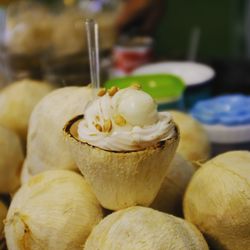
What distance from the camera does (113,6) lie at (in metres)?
2.12

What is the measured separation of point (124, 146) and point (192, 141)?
0.90ft

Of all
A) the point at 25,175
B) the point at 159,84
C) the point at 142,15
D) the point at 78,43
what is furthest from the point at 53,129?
the point at 142,15

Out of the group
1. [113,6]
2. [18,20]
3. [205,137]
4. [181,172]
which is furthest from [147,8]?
[181,172]

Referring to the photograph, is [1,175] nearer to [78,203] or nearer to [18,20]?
[78,203]

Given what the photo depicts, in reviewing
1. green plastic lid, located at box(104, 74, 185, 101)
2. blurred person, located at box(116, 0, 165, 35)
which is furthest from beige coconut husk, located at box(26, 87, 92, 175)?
blurred person, located at box(116, 0, 165, 35)

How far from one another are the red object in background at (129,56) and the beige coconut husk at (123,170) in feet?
3.65

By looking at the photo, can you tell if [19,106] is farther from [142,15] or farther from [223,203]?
[142,15]

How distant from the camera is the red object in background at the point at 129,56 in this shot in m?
1.70

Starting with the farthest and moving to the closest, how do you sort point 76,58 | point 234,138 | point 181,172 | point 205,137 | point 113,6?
point 113,6
point 76,58
point 234,138
point 205,137
point 181,172

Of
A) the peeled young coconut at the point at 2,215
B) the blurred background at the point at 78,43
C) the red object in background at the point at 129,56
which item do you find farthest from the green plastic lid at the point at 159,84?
the red object in background at the point at 129,56

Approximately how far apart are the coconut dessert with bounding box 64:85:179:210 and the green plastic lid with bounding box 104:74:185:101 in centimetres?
46

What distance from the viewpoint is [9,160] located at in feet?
2.50

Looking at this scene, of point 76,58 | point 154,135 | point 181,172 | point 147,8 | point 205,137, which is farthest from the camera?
point 147,8

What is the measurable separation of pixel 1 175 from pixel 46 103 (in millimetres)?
135
